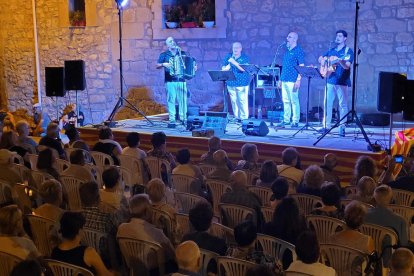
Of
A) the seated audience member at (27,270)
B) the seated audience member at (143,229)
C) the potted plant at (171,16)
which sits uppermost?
the potted plant at (171,16)

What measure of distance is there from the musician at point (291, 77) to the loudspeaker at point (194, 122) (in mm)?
1532

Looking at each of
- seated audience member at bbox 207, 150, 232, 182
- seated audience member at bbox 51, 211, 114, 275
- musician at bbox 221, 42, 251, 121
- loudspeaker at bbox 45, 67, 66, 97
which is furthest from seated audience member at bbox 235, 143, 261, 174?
loudspeaker at bbox 45, 67, 66, 97

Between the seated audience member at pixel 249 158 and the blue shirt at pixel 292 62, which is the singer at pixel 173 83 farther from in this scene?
the seated audience member at pixel 249 158

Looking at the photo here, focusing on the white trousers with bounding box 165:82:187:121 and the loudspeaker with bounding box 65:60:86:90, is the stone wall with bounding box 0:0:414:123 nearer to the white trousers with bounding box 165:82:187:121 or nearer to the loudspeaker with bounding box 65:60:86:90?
the white trousers with bounding box 165:82:187:121

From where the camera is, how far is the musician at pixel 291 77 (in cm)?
1024

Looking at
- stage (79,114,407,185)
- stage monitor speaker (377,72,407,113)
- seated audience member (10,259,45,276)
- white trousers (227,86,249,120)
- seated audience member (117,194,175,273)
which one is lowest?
stage (79,114,407,185)

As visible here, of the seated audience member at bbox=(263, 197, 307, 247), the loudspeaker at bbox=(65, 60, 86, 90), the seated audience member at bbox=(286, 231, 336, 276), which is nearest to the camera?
the seated audience member at bbox=(286, 231, 336, 276)

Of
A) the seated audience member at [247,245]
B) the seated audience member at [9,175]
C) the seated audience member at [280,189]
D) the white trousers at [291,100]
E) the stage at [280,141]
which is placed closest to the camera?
the seated audience member at [247,245]

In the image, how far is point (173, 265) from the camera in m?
4.15

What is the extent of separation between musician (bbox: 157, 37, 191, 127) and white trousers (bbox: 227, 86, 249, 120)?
91 centimetres

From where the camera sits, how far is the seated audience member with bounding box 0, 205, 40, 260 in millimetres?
3963

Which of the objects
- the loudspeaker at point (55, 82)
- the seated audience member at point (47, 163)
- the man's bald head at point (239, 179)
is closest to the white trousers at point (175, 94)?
the loudspeaker at point (55, 82)

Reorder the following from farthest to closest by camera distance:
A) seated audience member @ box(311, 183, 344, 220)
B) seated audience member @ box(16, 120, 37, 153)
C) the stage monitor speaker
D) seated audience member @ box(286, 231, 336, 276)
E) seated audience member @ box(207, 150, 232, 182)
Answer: the stage monitor speaker → seated audience member @ box(16, 120, 37, 153) → seated audience member @ box(207, 150, 232, 182) → seated audience member @ box(311, 183, 344, 220) → seated audience member @ box(286, 231, 336, 276)

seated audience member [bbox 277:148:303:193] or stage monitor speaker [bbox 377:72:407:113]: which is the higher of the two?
stage monitor speaker [bbox 377:72:407:113]
